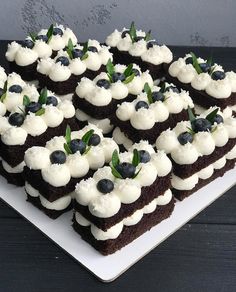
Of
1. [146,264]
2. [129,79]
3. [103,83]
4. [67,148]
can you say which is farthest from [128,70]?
[146,264]

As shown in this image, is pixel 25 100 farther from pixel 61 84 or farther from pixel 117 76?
pixel 117 76

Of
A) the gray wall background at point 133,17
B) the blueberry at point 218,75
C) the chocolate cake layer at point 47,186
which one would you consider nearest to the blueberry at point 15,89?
the chocolate cake layer at point 47,186

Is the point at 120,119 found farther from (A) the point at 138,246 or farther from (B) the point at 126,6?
(B) the point at 126,6

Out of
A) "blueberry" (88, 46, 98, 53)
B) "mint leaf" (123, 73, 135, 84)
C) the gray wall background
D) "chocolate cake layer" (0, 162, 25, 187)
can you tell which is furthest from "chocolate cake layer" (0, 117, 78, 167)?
the gray wall background

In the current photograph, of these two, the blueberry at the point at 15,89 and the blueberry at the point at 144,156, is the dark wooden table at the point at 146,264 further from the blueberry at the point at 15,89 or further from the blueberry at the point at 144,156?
the blueberry at the point at 15,89

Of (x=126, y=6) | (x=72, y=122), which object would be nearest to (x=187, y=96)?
(x=72, y=122)

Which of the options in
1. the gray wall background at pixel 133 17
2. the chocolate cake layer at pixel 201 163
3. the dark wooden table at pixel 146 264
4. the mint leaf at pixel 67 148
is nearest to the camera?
the dark wooden table at pixel 146 264
